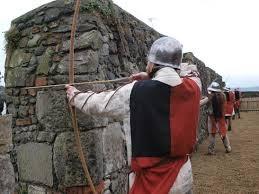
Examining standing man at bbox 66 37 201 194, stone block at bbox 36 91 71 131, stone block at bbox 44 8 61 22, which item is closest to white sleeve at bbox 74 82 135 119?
standing man at bbox 66 37 201 194

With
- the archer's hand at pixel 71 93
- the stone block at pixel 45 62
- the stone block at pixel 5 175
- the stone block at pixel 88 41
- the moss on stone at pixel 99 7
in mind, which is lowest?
the stone block at pixel 5 175

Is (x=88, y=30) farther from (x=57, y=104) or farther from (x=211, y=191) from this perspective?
(x=211, y=191)

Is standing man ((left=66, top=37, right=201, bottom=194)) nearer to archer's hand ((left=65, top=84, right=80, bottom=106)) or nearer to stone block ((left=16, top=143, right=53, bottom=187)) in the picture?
archer's hand ((left=65, top=84, right=80, bottom=106))

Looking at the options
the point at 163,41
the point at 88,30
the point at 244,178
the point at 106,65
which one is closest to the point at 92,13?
the point at 88,30

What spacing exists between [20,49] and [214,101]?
5.74 m

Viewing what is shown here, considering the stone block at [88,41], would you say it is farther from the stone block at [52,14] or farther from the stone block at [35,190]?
the stone block at [35,190]

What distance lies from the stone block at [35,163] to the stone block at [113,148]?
58cm

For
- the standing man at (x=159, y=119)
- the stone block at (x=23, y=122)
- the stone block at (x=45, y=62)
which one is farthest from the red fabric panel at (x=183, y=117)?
the stone block at (x=23, y=122)

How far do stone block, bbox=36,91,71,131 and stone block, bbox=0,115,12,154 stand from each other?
1521 millimetres

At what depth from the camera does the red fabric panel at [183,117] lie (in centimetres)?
308

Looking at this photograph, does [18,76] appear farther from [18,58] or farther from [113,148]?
[113,148]

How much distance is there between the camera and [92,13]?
4.62 meters

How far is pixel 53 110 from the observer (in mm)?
4555

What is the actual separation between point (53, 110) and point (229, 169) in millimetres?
4528
